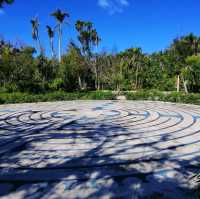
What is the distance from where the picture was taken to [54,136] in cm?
915

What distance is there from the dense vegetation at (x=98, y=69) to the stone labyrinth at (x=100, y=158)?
13475 millimetres

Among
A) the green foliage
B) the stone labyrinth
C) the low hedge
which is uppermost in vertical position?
the green foliage

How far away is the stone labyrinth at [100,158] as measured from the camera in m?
4.93

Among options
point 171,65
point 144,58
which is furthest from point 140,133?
point 144,58

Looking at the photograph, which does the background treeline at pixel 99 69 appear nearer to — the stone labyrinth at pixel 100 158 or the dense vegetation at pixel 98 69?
the dense vegetation at pixel 98 69

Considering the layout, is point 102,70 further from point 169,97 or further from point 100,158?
point 100,158

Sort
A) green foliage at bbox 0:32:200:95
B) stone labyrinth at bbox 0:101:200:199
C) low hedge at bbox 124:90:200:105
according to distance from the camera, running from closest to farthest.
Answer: stone labyrinth at bbox 0:101:200:199, low hedge at bbox 124:90:200:105, green foliage at bbox 0:32:200:95

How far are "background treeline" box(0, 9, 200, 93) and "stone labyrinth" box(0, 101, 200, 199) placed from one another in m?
13.4

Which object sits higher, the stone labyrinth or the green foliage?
the green foliage

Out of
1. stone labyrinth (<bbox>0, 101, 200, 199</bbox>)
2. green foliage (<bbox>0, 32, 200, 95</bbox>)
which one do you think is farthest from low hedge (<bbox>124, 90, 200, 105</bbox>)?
stone labyrinth (<bbox>0, 101, 200, 199</bbox>)

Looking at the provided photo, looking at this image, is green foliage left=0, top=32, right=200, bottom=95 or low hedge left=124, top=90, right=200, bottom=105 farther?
green foliage left=0, top=32, right=200, bottom=95

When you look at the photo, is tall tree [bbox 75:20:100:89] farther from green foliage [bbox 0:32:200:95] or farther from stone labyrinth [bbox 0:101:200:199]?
stone labyrinth [bbox 0:101:200:199]

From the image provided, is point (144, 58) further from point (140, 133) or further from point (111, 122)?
point (140, 133)

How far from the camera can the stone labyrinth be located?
16.2 feet
